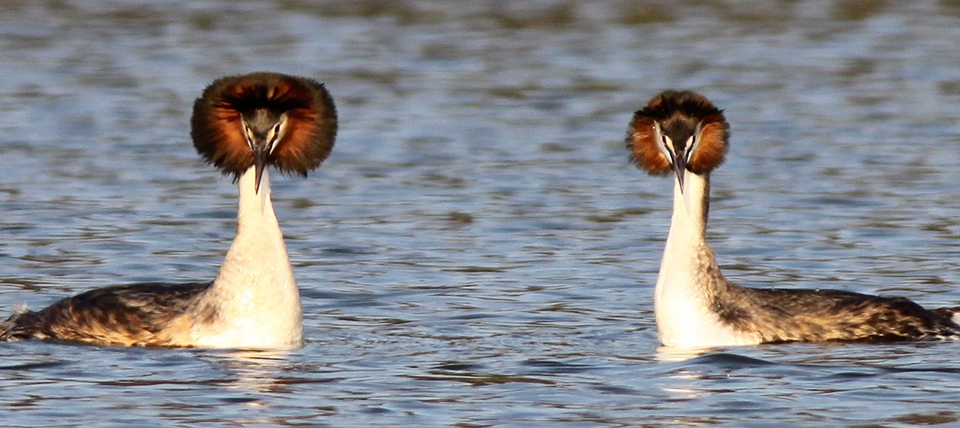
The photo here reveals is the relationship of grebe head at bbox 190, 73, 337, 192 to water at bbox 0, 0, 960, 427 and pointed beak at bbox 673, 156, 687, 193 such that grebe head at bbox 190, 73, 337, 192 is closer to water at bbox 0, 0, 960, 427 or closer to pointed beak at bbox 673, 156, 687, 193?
water at bbox 0, 0, 960, 427

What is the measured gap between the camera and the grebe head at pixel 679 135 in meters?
12.0

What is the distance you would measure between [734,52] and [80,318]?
18.3 m

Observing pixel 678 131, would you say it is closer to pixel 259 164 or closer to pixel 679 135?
pixel 679 135

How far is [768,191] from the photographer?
1811cm

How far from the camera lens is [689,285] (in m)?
11.8

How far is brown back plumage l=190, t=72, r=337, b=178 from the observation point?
37.8 ft

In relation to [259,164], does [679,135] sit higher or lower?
higher

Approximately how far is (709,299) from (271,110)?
9.20 feet

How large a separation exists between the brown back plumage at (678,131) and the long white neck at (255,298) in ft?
7.73

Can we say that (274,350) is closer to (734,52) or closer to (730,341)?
(730,341)

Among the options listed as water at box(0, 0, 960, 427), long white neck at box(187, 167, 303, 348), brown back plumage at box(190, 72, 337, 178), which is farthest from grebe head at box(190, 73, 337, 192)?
water at box(0, 0, 960, 427)

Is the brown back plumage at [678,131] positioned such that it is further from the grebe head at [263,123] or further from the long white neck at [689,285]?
the grebe head at [263,123]

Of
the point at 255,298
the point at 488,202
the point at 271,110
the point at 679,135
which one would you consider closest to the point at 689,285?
the point at 679,135

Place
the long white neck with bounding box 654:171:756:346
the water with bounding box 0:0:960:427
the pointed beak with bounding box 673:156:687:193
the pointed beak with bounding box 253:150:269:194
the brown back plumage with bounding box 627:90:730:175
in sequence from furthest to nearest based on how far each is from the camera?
the brown back plumage with bounding box 627:90:730:175
the pointed beak with bounding box 673:156:687:193
the long white neck with bounding box 654:171:756:346
the pointed beak with bounding box 253:150:269:194
the water with bounding box 0:0:960:427
